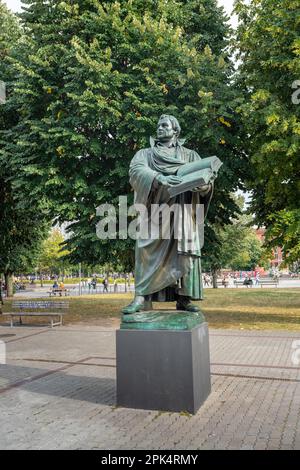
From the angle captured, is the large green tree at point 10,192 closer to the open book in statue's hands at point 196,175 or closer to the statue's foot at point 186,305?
the statue's foot at point 186,305

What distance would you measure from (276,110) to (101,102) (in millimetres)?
5137

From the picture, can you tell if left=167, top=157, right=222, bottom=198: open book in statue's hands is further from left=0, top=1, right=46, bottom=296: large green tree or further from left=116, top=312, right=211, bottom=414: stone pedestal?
left=0, top=1, right=46, bottom=296: large green tree

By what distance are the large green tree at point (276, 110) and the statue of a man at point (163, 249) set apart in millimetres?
7294

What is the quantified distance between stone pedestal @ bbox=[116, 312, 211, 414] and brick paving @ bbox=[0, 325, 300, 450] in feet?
0.56

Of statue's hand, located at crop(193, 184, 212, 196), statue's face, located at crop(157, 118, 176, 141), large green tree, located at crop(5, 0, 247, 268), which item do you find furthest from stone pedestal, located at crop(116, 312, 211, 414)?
large green tree, located at crop(5, 0, 247, 268)

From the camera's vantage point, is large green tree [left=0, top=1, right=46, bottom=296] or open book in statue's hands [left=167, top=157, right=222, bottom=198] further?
large green tree [left=0, top=1, right=46, bottom=296]

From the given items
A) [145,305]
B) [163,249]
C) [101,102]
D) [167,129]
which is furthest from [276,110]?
[145,305]

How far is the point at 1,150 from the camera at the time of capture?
48.6 ft

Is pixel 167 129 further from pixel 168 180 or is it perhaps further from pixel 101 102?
pixel 101 102

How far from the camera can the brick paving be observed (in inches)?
179

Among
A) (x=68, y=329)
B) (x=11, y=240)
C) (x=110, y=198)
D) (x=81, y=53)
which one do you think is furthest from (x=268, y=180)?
(x=11, y=240)

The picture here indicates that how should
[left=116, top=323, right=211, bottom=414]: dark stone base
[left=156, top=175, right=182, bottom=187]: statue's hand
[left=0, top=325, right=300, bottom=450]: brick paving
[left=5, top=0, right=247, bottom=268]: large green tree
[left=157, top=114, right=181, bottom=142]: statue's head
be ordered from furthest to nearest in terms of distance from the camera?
[left=5, top=0, right=247, bottom=268]: large green tree, [left=157, top=114, right=181, bottom=142]: statue's head, [left=156, top=175, right=182, bottom=187]: statue's hand, [left=116, top=323, right=211, bottom=414]: dark stone base, [left=0, top=325, right=300, bottom=450]: brick paving
